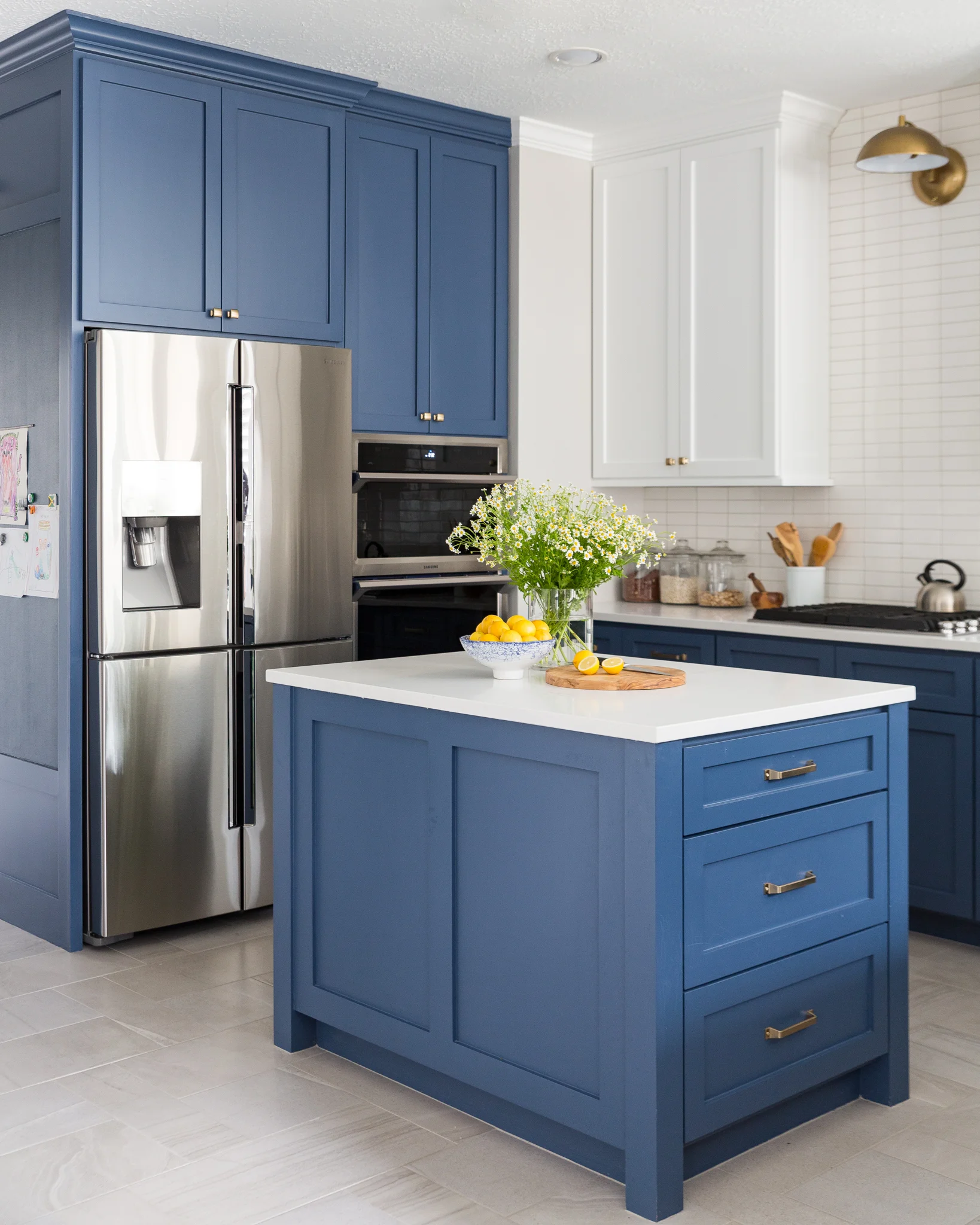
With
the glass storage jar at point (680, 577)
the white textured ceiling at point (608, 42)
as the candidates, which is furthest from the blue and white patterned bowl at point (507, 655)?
the glass storage jar at point (680, 577)

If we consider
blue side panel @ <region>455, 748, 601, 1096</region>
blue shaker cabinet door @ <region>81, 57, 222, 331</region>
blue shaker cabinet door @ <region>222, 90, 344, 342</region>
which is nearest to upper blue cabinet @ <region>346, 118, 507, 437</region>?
blue shaker cabinet door @ <region>222, 90, 344, 342</region>

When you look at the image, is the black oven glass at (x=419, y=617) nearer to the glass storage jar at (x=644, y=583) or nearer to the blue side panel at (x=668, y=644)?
the blue side panel at (x=668, y=644)

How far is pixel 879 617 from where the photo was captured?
13.2ft

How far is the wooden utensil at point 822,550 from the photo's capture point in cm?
464

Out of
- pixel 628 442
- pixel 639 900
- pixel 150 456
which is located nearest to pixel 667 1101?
pixel 639 900

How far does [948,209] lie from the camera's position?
4.30 meters

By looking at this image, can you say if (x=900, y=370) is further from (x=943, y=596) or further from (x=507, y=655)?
(x=507, y=655)

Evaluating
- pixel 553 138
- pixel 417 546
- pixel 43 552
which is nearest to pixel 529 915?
pixel 43 552

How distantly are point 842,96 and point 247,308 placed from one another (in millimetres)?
2154

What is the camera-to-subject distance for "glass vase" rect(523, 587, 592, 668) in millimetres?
2896

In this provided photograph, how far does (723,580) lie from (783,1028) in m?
2.63

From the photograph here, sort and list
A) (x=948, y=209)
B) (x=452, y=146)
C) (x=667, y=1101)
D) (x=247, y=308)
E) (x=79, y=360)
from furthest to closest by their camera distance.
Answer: (x=452, y=146)
(x=948, y=209)
(x=247, y=308)
(x=79, y=360)
(x=667, y=1101)

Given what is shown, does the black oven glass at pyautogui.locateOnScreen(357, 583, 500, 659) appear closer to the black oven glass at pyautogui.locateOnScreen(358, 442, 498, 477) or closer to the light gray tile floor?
the black oven glass at pyautogui.locateOnScreen(358, 442, 498, 477)

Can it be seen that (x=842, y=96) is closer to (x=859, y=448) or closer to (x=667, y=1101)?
(x=859, y=448)
